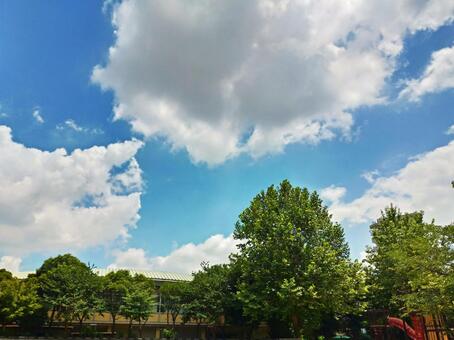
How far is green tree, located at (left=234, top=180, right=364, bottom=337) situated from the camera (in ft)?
95.5

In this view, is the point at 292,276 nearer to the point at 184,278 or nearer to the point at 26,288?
the point at 26,288

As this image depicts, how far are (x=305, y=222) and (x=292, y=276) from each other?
13.9 ft

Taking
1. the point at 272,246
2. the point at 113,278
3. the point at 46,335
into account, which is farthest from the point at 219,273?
the point at 46,335

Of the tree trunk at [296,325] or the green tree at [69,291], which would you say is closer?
the tree trunk at [296,325]

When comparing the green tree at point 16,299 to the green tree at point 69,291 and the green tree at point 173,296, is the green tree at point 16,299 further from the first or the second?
the green tree at point 173,296

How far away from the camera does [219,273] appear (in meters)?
44.3

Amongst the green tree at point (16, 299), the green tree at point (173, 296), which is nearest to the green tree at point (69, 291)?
the green tree at point (16, 299)

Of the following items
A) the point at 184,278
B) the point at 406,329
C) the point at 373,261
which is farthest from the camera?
the point at 184,278

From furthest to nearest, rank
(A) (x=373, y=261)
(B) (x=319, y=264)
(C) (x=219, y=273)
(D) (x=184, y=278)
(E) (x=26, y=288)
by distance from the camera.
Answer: (D) (x=184, y=278) → (C) (x=219, y=273) → (E) (x=26, y=288) → (A) (x=373, y=261) → (B) (x=319, y=264)

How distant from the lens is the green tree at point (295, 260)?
95.5 ft

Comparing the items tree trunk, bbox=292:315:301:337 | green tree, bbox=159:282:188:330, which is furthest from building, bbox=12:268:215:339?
tree trunk, bbox=292:315:301:337

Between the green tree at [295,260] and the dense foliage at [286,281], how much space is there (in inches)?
3.1

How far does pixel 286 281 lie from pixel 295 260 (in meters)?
2.41

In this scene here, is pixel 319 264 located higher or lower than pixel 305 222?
lower
